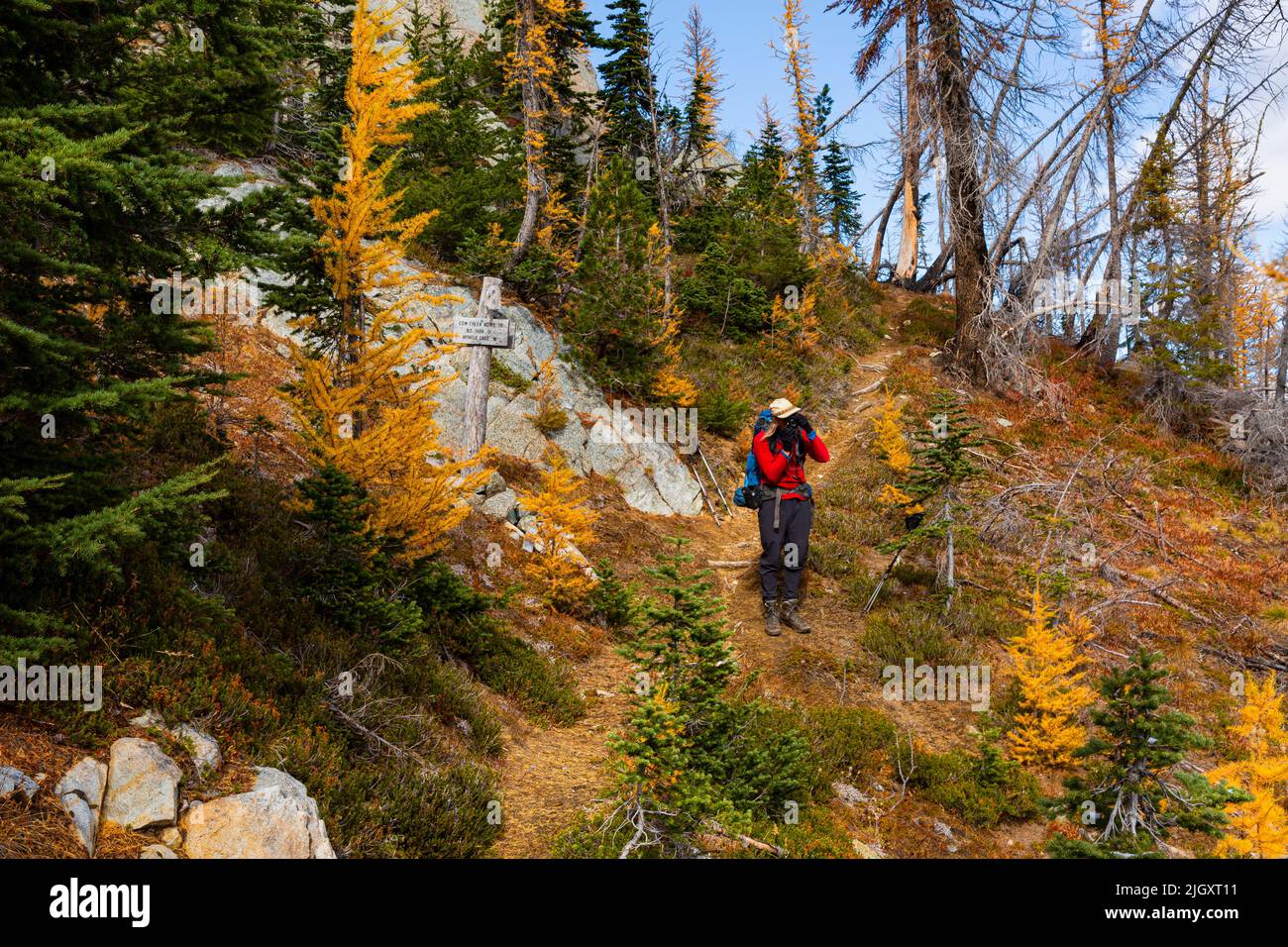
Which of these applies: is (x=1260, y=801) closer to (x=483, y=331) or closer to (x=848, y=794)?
(x=848, y=794)

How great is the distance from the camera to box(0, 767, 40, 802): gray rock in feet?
9.88

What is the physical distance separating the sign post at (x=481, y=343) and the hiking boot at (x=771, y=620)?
5.28 meters

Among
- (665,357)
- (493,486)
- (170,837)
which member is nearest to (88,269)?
(170,837)

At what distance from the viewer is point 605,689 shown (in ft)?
26.1

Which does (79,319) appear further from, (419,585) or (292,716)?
(419,585)

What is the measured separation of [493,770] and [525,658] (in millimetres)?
2154

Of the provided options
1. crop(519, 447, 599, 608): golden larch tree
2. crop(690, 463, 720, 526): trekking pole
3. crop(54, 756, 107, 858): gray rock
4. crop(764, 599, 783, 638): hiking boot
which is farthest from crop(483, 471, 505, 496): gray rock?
crop(54, 756, 107, 858): gray rock

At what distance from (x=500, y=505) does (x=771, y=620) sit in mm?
5071

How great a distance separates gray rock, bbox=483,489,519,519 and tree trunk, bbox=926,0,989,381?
1272 cm

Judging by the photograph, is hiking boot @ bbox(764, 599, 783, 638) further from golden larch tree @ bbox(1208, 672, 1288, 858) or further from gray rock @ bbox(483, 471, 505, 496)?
golden larch tree @ bbox(1208, 672, 1288, 858)

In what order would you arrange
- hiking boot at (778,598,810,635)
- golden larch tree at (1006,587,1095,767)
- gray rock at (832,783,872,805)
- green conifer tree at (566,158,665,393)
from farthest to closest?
green conifer tree at (566,158,665,393) → hiking boot at (778,598,810,635) → golden larch tree at (1006,587,1095,767) → gray rock at (832,783,872,805)

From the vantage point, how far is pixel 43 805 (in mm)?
3076

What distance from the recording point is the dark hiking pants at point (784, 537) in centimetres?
889

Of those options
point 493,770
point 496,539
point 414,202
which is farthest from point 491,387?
point 493,770
